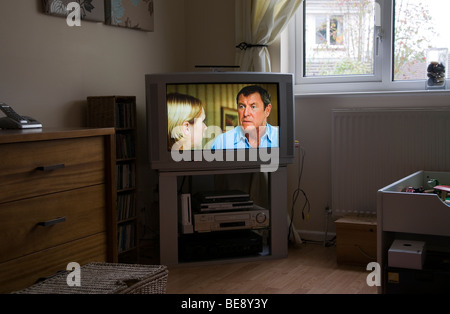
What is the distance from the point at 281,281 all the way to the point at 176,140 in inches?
38.0

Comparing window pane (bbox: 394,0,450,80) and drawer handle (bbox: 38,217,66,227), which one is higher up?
window pane (bbox: 394,0,450,80)

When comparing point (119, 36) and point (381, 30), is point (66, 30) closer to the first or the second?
point (119, 36)

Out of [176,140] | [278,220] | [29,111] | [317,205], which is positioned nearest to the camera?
[29,111]

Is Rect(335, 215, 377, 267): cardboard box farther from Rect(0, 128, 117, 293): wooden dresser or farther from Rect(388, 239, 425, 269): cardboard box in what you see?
Rect(0, 128, 117, 293): wooden dresser

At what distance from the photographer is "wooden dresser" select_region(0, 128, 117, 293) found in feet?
6.36

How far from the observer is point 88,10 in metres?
3.10

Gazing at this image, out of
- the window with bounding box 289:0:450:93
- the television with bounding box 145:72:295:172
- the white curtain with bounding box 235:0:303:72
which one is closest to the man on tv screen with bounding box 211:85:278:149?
the television with bounding box 145:72:295:172

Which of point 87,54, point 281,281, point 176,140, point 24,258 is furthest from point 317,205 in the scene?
point 24,258

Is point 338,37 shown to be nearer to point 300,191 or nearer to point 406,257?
point 300,191

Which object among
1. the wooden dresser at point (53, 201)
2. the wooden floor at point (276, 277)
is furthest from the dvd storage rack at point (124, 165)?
the wooden dresser at point (53, 201)

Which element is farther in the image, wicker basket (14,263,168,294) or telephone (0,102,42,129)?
telephone (0,102,42,129)

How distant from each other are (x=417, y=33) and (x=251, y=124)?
123cm

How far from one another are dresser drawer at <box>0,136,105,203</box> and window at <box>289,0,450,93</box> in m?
1.95

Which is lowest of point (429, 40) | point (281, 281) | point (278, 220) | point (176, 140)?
point (281, 281)
